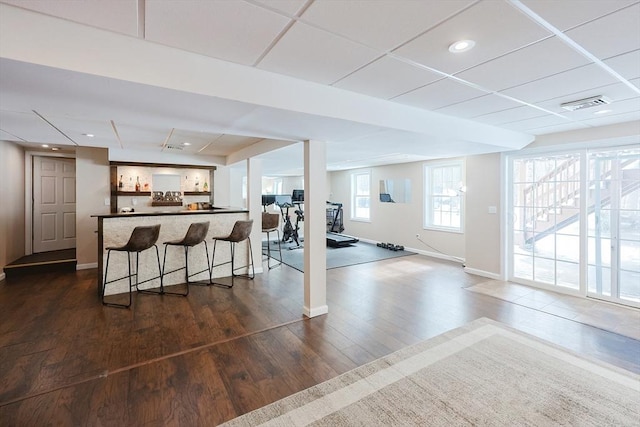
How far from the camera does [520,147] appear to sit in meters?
4.43

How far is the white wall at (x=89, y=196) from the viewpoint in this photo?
18.6 ft

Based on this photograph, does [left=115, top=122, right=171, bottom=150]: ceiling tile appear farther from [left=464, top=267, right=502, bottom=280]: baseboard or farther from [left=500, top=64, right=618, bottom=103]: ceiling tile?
[left=464, top=267, right=502, bottom=280]: baseboard

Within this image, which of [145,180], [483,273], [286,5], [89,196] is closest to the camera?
[286,5]

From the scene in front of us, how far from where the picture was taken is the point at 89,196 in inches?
228

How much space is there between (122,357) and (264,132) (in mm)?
2421

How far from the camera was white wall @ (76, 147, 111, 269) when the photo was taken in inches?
223

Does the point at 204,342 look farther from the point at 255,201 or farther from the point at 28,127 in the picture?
the point at 28,127

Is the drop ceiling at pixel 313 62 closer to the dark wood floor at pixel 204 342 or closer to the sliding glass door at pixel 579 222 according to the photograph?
the sliding glass door at pixel 579 222

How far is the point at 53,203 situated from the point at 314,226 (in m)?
6.22

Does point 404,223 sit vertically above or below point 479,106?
below

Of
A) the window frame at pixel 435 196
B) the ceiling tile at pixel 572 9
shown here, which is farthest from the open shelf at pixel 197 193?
the ceiling tile at pixel 572 9

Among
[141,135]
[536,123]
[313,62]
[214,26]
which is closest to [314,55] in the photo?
[313,62]

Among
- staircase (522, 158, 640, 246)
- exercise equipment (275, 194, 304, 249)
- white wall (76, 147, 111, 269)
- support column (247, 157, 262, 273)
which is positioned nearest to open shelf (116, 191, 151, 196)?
white wall (76, 147, 111, 269)

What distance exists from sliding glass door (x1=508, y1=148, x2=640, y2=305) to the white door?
8758 millimetres
